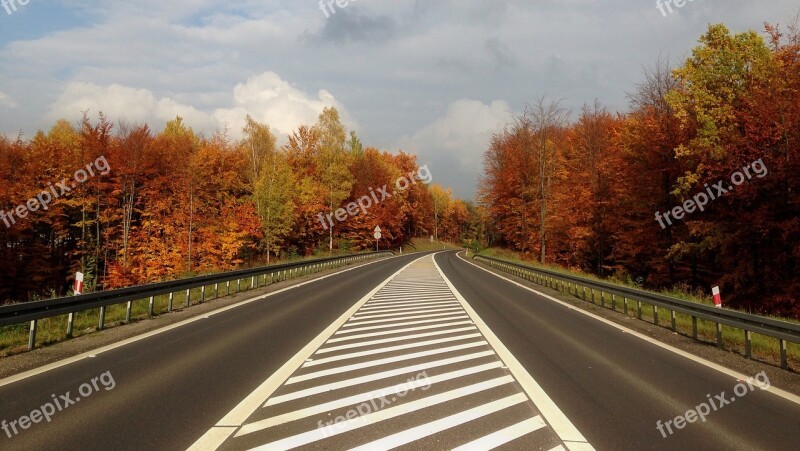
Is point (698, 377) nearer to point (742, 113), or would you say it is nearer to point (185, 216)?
point (742, 113)

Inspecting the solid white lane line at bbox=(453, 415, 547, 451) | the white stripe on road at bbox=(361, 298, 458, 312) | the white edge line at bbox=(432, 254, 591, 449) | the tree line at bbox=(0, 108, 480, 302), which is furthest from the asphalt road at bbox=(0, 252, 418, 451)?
the tree line at bbox=(0, 108, 480, 302)

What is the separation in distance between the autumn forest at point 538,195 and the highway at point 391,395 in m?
14.9

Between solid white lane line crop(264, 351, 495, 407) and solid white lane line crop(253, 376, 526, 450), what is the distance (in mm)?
1031

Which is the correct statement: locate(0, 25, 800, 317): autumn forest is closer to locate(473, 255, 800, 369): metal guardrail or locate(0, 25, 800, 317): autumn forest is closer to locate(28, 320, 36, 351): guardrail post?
locate(473, 255, 800, 369): metal guardrail

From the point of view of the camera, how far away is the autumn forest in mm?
19938

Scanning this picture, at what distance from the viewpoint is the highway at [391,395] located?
4379 mm

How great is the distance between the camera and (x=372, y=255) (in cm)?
5681

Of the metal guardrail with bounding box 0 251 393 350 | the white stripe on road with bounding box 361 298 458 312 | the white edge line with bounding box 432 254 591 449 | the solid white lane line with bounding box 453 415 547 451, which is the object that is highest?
the metal guardrail with bounding box 0 251 393 350

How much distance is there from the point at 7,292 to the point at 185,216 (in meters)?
12.5

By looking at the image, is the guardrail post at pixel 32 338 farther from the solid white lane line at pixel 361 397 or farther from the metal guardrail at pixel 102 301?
the solid white lane line at pixel 361 397

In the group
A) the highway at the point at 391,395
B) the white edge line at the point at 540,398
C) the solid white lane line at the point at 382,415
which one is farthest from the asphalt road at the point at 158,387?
the white edge line at the point at 540,398

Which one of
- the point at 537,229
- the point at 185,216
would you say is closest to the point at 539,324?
the point at 185,216

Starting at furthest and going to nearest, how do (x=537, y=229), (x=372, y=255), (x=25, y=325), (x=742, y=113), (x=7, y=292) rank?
(x=372, y=255) → (x=537, y=229) → (x=7, y=292) → (x=742, y=113) → (x=25, y=325)

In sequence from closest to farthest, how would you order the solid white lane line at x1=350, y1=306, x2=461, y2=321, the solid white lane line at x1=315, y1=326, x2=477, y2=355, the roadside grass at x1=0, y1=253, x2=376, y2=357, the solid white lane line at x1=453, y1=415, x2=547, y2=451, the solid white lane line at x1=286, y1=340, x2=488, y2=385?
the solid white lane line at x1=453, y1=415, x2=547, y2=451
the solid white lane line at x1=286, y1=340, x2=488, y2=385
the solid white lane line at x1=315, y1=326, x2=477, y2=355
the roadside grass at x1=0, y1=253, x2=376, y2=357
the solid white lane line at x1=350, y1=306, x2=461, y2=321
